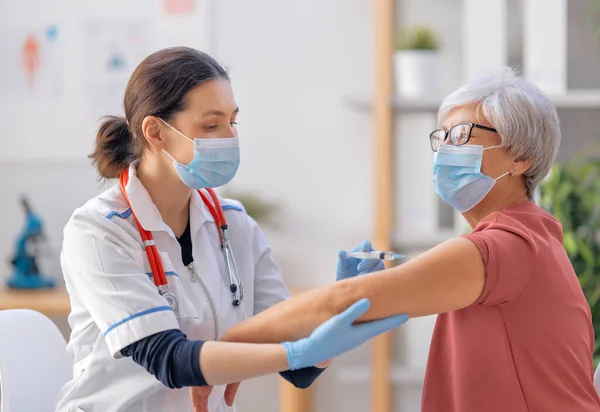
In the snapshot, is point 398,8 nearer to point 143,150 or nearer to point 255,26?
point 255,26

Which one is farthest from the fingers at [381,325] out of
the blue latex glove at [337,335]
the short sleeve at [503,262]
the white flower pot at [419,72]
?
the white flower pot at [419,72]

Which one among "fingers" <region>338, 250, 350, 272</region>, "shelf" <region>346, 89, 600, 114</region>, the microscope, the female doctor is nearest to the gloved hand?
"fingers" <region>338, 250, 350, 272</region>

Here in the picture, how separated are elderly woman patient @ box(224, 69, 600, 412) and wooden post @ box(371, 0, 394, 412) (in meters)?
1.48

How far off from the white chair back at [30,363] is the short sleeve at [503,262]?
3.15ft

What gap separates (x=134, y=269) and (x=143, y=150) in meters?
0.29

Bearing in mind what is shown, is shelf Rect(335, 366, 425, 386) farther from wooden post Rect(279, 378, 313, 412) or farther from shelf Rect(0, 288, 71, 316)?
shelf Rect(0, 288, 71, 316)

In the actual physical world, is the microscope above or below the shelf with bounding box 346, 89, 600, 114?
below

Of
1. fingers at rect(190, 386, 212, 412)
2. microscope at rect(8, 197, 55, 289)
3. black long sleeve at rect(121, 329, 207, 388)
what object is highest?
black long sleeve at rect(121, 329, 207, 388)

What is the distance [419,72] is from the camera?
10.0 feet

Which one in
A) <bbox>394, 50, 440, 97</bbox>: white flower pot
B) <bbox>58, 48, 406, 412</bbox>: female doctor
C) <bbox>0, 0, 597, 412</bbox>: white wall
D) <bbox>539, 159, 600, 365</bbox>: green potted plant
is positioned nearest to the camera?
<bbox>58, 48, 406, 412</bbox>: female doctor

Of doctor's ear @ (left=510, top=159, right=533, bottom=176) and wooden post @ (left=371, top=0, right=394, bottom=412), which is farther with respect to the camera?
wooden post @ (left=371, top=0, right=394, bottom=412)

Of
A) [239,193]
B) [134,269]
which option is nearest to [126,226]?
[134,269]

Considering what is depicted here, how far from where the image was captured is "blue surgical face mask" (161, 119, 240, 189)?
1575 millimetres

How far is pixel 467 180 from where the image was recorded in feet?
4.87
